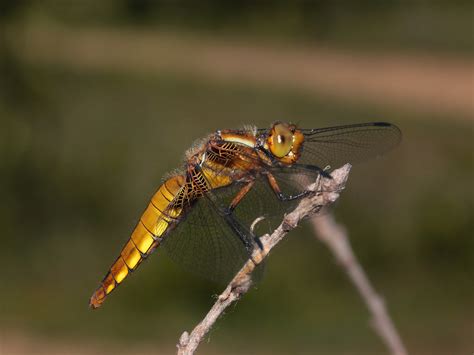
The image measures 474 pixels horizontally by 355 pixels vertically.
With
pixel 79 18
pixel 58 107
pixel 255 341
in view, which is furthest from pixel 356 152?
pixel 79 18

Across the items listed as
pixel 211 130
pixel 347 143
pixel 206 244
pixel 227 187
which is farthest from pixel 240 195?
pixel 211 130

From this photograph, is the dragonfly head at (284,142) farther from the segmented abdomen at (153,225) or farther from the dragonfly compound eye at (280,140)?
the segmented abdomen at (153,225)

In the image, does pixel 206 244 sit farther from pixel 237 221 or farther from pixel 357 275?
pixel 357 275

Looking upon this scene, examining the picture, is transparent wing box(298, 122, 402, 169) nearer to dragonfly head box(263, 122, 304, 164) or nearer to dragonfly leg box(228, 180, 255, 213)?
dragonfly head box(263, 122, 304, 164)

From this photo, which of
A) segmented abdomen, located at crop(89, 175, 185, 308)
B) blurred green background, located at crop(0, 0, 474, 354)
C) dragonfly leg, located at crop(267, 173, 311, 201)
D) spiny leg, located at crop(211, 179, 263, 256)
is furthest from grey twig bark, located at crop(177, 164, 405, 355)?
blurred green background, located at crop(0, 0, 474, 354)

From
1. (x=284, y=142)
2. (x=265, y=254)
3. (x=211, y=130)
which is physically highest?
(x=265, y=254)
